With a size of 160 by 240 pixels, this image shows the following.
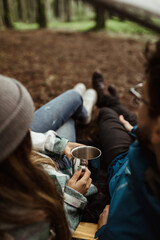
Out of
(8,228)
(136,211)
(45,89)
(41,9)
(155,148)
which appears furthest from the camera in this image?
(41,9)

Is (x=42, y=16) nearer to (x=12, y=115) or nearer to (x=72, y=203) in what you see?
(x=72, y=203)

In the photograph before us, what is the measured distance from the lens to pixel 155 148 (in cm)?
105

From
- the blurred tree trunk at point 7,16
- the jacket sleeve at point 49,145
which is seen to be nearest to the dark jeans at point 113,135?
the jacket sleeve at point 49,145

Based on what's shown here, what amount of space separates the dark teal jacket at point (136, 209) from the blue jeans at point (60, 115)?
1.25 m

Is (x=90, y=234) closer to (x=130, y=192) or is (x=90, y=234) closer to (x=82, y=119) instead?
(x=130, y=192)

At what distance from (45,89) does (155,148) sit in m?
3.70

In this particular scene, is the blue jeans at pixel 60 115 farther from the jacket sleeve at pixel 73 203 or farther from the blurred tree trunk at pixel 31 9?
the blurred tree trunk at pixel 31 9

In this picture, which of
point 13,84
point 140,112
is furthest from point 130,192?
point 13,84

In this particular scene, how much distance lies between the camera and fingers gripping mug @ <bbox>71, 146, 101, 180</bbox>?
161 centimetres

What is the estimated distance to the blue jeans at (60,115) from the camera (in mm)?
2335

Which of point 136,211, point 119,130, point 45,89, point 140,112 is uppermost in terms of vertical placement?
point 140,112

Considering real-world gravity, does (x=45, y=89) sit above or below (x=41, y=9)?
below

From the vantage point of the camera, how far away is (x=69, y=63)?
20.3 ft

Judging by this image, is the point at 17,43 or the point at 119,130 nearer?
the point at 119,130
